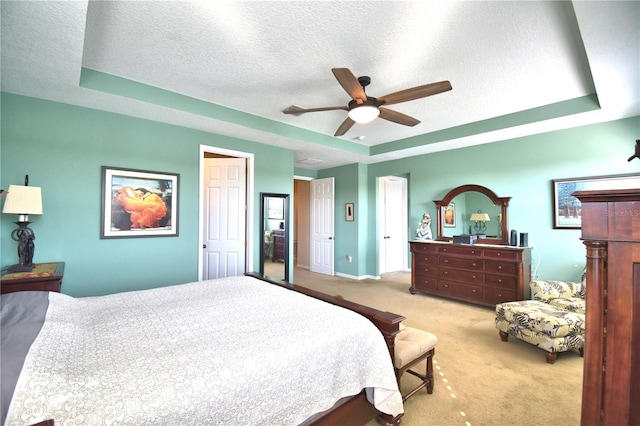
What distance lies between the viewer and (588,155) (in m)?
3.60

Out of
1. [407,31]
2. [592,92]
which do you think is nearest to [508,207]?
[592,92]

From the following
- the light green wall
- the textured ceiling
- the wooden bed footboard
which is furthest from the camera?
the light green wall

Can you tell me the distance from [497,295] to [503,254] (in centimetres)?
58

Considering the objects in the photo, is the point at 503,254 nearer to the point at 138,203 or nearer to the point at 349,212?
the point at 349,212

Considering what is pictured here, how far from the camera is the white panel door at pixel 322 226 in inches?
257

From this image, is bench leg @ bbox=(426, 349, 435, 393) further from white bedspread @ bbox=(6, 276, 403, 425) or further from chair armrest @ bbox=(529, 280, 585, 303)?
chair armrest @ bbox=(529, 280, 585, 303)

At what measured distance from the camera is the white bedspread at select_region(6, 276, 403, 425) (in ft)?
3.18

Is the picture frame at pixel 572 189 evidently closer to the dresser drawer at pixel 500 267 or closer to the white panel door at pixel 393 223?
the dresser drawer at pixel 500 267

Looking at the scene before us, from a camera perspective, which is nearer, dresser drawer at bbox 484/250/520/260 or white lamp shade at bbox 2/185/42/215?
white lamp shade at bbox 2/185/42/215

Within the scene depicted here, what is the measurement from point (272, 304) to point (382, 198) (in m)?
4.88

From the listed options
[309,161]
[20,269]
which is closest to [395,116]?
[309,161]

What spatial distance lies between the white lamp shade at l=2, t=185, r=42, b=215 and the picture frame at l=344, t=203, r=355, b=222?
488 cm

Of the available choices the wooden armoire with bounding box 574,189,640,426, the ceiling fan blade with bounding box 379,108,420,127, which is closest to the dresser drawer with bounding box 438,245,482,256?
the ceiling fan blade with bounding box 379,108,420,127

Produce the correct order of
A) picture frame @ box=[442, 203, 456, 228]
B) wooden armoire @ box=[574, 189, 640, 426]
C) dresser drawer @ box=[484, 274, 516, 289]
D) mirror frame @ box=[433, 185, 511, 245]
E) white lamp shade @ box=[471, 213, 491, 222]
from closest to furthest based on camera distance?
wooden armoire @ box=[574, 189, 640, 426] < dresser drawer @ box=[484, 274, 516, 289] < mirror frame @ box=[433, 185, 511, 245] < white lamp shade @ box=[471, 213, 491, 222] < picture frame @ box=[442, 203, 456, 228]
